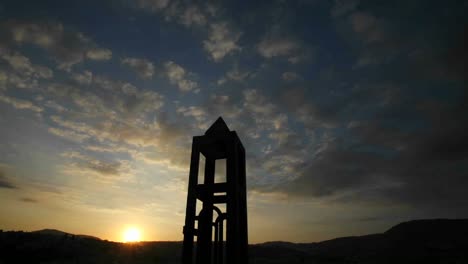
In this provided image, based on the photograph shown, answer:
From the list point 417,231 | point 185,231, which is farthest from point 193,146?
point 417,231

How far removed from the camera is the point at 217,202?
699cm

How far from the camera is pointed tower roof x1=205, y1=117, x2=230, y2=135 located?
284 inches

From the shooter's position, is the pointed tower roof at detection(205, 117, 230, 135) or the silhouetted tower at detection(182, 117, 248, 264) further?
the pointed tower roof at detection(205, 117, 230, 135)

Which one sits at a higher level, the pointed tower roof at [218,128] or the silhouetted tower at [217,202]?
the pointed tower roof at [218,128]

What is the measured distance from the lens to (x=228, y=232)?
19.7 feet

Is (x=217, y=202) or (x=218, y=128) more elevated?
(x=218, y=128)

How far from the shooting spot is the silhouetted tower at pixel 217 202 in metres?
6.15

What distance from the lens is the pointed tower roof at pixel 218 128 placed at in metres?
7.21

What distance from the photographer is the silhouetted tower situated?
6152mm

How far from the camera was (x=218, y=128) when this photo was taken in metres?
7.29

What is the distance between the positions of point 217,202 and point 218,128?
200 cm

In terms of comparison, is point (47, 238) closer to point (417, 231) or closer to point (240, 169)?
point (240, 169)

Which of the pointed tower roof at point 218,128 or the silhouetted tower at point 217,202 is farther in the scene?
the pointed tower roof at point 218,128

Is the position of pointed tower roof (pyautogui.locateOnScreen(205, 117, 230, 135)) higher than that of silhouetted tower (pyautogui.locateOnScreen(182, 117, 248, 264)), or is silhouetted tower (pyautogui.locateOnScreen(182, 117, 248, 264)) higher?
pointed tower roof (pyautogui.locateOnScreen(205, 117, 230, 135))
